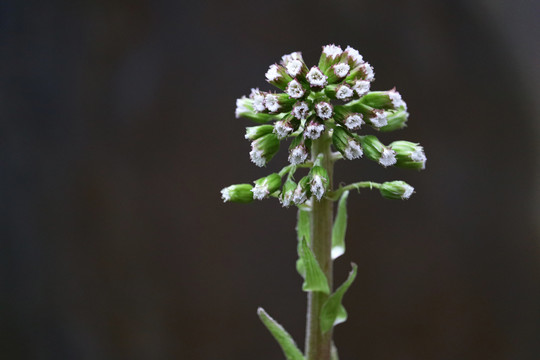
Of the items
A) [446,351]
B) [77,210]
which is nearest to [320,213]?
[77,210]

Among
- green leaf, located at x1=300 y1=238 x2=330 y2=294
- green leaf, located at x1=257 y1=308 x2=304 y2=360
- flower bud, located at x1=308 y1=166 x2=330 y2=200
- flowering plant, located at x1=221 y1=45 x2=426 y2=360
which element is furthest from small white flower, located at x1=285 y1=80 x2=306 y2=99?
green leaf, located at x1=257 y1=308 x2=304 y2=360

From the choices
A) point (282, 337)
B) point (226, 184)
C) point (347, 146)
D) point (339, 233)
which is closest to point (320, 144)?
point (347, 146)

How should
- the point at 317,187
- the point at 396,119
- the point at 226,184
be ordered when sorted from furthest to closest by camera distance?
the point at 226,184 < the point at 396,119 < the point at 317,187

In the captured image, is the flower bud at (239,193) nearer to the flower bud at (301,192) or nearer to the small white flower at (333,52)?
the flower bud at (301,192)

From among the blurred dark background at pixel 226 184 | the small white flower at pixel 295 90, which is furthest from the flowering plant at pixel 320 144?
the blurred dark background at pixel 226 184

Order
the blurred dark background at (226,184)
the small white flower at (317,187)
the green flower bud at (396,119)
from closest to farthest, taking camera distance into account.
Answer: the small white flower at (317,187), the green flower bud at (396,119), the blurred dark background at (226,184)

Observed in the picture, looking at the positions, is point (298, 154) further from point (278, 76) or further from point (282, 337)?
point (282, 337)

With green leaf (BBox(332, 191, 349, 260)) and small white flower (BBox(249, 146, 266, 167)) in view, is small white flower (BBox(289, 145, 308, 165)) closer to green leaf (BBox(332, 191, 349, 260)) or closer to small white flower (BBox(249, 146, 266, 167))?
small white flower (BBox(249, 146, 266, 167))
